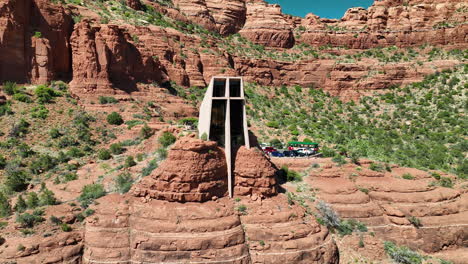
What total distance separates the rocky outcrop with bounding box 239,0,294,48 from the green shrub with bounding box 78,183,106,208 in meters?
47.6

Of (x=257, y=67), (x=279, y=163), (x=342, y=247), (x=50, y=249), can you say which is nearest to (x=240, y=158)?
(x=279, y=163)

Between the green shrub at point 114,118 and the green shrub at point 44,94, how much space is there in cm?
583

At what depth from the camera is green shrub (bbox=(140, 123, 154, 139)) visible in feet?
93.1

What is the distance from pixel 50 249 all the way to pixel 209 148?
10616mm

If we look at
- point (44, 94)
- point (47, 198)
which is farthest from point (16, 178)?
point (44, 94)

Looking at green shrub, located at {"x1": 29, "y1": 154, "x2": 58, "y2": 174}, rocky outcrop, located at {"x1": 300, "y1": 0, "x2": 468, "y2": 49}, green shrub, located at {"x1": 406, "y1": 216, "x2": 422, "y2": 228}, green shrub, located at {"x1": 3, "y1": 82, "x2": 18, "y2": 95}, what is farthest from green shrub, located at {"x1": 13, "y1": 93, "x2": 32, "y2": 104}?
rocky outcrop, located at {"x1": 300, "y1": 0, "x2": 468, "y2": 49}

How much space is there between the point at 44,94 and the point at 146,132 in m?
11.1

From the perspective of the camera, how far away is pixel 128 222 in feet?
61.4

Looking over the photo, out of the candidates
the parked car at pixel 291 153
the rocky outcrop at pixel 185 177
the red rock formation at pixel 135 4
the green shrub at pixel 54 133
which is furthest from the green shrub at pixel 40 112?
the red rock formation at pixel 135 4

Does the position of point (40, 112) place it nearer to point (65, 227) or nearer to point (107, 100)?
point (107, 100)

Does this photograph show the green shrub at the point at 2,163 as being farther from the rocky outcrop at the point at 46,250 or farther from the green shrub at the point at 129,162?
the green shrub at the point at 129,162

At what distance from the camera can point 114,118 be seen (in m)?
31.0

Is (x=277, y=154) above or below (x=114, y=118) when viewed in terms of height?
below

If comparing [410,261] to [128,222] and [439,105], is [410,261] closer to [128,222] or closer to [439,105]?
[128,222]
